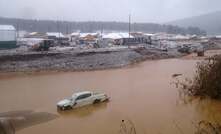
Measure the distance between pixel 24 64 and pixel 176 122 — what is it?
73.7 feet

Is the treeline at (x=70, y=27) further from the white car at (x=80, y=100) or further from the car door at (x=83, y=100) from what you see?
the car door at (x=83, y=100)

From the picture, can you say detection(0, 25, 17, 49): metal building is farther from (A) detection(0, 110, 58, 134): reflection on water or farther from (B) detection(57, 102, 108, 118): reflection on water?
(B) detection(57, 102, 108, 118): reflection on water

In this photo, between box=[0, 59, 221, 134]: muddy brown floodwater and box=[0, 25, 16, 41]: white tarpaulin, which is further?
box=[0, 25, 16, 41]: white tarpaulin

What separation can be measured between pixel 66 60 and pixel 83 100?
60.1 ft

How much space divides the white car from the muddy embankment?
14990 millimetres

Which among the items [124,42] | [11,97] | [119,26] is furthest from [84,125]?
[119,26]

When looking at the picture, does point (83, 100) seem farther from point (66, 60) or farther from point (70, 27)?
point (70, 27)

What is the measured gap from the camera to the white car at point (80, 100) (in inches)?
658

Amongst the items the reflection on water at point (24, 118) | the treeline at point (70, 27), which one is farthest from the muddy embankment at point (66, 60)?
the treeline at point (70, 27)

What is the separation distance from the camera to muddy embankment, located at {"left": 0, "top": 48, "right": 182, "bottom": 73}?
3162cm

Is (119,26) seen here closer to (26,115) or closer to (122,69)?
(122,69)

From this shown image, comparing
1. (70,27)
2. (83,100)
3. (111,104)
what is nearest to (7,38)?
(83,100)

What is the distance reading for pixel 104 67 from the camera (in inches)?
1347

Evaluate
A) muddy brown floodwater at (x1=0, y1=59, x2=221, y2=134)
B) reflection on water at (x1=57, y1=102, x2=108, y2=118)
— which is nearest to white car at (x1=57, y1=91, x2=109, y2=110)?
reflection on water at (x1=57, y1=102, x2=108, y2=118)
